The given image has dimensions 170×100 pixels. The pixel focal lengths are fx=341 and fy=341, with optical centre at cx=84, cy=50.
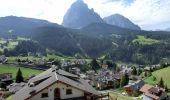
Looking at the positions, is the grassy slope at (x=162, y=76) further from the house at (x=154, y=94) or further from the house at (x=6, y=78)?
the house at (x=6, y=78)

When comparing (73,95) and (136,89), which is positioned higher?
(73,95)

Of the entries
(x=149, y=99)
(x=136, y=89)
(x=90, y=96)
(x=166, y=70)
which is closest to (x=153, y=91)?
(x=149, y=99)

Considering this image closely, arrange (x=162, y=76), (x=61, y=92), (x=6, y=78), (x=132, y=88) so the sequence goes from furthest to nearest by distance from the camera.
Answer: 1. (x=6, y=78)
2. (x=162, y=76)
3. (x=132, y=88)
4. (x=61, y=92)

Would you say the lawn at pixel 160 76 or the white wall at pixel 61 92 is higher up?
the white wall at pixel 61 92

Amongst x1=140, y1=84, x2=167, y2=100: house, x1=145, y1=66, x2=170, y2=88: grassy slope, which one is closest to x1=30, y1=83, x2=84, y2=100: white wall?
x1=140, y1=84, x2=167, y2=100: house

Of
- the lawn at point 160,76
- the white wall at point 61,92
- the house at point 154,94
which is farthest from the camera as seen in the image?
the lawn at point 160,76

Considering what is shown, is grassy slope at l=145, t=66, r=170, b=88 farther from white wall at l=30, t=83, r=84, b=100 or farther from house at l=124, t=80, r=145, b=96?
white wall at l=30, t=83, r=84, b=100

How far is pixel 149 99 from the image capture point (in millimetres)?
110000

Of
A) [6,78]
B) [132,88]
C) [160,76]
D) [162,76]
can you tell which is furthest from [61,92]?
[6,78]

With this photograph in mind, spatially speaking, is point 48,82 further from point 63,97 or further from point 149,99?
point 149,99

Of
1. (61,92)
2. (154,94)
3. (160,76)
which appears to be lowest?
(154,94)

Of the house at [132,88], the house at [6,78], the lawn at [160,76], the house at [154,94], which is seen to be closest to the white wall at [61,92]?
the house at [154,94]

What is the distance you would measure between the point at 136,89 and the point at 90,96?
93.8m

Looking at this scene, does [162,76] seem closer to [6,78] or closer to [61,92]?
[6,78]
